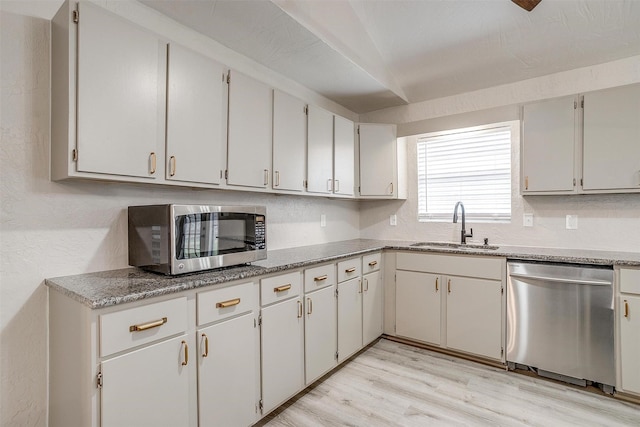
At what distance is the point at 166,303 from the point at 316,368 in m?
1.30

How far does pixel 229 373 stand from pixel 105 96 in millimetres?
1496

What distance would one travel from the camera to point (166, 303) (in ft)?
4.73

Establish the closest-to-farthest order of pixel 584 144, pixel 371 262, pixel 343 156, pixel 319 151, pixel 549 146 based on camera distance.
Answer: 1. pixel 584 144
2. pixel 549 146
3. pixel 319 151
4. pixel 371 262
5. pixel 343 156

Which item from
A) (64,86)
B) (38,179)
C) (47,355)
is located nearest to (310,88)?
(64,86)

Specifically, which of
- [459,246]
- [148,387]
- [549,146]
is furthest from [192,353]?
[549,146]

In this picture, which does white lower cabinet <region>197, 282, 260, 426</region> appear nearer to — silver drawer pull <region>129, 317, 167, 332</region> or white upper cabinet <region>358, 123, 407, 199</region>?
silver drawer pull <region>129, 317, 167, 332</region>

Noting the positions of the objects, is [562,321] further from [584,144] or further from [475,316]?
[584,144]

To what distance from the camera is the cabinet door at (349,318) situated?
8.48 feet

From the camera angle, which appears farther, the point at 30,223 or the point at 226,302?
the point at 226,302

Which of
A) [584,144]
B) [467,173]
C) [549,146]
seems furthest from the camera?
[467,173]

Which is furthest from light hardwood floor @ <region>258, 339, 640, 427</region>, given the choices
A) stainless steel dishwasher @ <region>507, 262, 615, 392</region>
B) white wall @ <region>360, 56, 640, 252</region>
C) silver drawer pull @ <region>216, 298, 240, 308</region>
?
white wall @ <region>360, 56, 640, 252</region>

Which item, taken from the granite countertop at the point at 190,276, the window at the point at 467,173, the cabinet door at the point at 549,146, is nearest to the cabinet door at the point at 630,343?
the granite countertop at the point at 190,276

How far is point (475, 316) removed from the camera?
8.99 feet

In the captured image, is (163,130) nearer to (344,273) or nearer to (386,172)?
(344,273)
